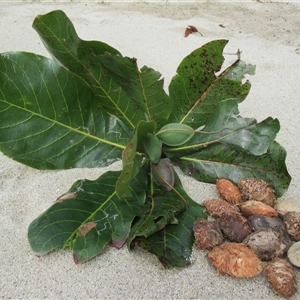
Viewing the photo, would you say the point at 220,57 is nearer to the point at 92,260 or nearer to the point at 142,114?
the point at 142,114

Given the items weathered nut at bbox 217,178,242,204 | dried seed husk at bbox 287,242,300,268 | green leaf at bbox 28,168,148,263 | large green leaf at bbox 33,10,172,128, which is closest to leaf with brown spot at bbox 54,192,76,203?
green leaf at bbox 28,168,148,263

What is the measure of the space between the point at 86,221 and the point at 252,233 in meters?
0.32

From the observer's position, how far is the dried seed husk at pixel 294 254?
81cm

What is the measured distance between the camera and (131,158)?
754mm

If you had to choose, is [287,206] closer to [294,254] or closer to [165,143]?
[294,254]

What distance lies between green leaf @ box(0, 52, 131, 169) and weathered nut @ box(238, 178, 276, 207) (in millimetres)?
282

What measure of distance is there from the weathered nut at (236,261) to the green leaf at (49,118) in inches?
11.9

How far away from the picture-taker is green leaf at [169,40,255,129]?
38.3 inches

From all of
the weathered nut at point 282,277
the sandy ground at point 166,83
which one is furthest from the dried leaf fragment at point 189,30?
the weathered nut at point 282,277

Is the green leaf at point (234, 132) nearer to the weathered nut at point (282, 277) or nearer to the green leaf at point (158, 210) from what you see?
the green leaf at point (158, 210)

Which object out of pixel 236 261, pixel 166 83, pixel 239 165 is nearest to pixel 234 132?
pixel 239 165

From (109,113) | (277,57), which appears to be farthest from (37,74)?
(277,57)

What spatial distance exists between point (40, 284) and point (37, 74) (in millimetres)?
397

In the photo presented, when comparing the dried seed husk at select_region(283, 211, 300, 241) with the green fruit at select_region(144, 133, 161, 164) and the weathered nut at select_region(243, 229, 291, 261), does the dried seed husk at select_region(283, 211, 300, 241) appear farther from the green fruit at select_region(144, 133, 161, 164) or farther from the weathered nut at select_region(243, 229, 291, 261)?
the green fruit at select_region(144, 133, 161, 164)
